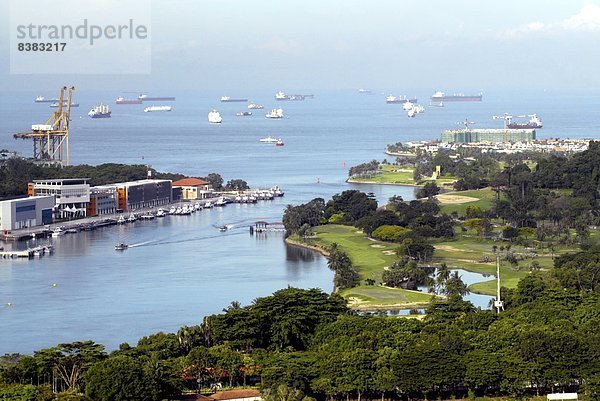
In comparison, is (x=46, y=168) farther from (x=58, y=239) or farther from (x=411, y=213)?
(x=411, y=213)

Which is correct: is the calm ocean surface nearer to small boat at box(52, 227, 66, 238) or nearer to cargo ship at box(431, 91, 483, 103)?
small boat at box(52, 227, 66, 238)

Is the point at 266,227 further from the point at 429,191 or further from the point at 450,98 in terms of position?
the point at 450,98

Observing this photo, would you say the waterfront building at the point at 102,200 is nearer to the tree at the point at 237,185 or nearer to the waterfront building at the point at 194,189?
the waterfront building at the point at 194,189

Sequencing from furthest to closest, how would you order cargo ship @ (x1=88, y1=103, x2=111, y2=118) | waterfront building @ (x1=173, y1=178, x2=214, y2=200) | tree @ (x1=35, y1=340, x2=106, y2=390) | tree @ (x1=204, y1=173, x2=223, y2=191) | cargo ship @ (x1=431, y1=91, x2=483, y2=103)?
1. cargo ship @ (x1=431, y1=91, x2=483, y2=103)
2. cargo ship @ (x1=88, y1=103, x2=111, y2=118)
3. tree @ (x1=204, y1=173, x2=223, y2=191)
4. waterfront building @ (x1=173, y1=178, x2=214, y2=200)
5. tree @ (x1=35, y1=340, x2=106, y2=390)

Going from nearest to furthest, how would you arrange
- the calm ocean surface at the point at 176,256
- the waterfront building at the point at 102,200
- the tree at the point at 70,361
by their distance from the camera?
the tree at the point at 70,361 < the calm ocean surface at the point at 176,256 < the waterfront building at the point at 102,200

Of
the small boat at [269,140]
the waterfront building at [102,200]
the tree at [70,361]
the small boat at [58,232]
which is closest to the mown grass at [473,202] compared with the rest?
the waterfront building at [102,200]

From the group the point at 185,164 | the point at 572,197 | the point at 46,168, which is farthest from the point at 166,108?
the point at 572,197

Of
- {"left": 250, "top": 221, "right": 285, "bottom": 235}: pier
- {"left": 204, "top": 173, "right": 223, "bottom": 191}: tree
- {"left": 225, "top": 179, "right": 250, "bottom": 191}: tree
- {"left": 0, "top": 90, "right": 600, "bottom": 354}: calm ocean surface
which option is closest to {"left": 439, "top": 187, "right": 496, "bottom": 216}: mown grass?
{"left": 0, "top": 90, "right": 600, "bottom": 354}: calm ocean surface

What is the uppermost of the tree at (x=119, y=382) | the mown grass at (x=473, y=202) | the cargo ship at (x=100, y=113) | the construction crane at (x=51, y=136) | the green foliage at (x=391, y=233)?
the cargo ship at (x=100, y=113)
